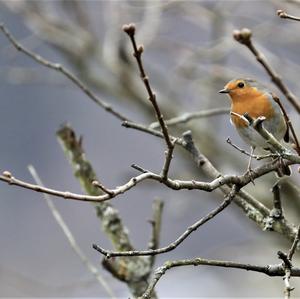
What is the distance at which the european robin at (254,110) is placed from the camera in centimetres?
238

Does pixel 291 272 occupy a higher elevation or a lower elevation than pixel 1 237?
Answer: lower

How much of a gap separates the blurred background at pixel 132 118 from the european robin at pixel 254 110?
198 mm

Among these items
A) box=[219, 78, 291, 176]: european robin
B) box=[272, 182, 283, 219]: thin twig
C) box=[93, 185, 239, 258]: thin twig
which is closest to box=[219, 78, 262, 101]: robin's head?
box=[219, 78, 291, 176]: european robin

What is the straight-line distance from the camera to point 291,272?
1454mm

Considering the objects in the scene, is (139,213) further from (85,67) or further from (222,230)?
(85,67)

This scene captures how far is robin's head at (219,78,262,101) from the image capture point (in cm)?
262

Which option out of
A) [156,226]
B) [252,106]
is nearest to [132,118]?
[252,106]

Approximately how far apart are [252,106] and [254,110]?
0.09ft

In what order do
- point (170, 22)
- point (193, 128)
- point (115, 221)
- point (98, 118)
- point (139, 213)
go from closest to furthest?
point (115, 221) < point (193, 128) < point (170, 22) < point (139, 213) < point (98, 118)

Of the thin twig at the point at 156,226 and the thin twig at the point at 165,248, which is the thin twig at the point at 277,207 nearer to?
the thin twig at the point at 165,248

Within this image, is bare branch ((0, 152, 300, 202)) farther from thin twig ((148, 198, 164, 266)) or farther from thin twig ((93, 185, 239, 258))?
thin twig ((148, 198, 164, 266))

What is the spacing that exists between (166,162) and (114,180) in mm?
6216

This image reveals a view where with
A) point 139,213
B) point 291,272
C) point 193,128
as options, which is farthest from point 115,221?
point 139,213

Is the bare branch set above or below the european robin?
below
